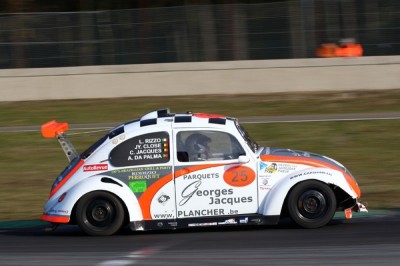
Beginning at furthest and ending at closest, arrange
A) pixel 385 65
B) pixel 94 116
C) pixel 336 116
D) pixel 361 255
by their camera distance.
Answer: pixel 385 65, pixel 94 116, pixel 336 116, pixel 361 255

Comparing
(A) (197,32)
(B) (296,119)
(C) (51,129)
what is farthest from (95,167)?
(A) (197,32)

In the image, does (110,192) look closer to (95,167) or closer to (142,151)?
(95,167)

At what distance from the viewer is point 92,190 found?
415 inches

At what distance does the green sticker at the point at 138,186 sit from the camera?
1054 centimetres

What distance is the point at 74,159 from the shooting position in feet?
37.1

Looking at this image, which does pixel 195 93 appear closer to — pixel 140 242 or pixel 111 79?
pixel 111 79

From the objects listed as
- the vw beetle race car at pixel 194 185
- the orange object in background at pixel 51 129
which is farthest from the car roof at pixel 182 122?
the orange object in background at pixel 51 129

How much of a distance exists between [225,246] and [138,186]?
4.93 ft

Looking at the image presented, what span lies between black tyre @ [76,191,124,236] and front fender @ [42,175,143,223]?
0.24ft

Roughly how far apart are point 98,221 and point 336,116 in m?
11.8

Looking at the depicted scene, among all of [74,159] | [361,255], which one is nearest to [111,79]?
[74,159]

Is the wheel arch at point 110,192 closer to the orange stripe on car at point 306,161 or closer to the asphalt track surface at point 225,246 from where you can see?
the asphalt track surface at point 225,246

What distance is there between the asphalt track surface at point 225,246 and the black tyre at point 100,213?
138 millimetres

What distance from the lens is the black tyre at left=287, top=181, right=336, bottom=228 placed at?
10344 millimetres
